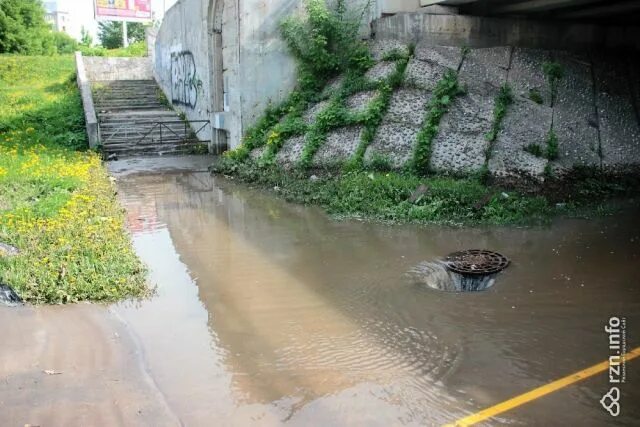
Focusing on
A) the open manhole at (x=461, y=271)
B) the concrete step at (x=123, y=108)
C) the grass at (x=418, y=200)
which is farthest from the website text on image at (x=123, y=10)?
Result: the open manhole at (x=461, y=271)

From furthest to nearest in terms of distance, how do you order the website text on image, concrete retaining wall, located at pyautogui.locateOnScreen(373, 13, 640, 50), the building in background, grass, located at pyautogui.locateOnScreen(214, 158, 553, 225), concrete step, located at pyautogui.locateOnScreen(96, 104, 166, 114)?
the building in background
the website text on image
concrete step, located at pyautogui.locateOnScreen(96, 104, 166, 114)
concrete retaining wall, located at pyautogui.locateOnScreen(373, 13, 640, 50)
grass, located at pyautogui.locateOnScreen(214, 158, 553, 225)

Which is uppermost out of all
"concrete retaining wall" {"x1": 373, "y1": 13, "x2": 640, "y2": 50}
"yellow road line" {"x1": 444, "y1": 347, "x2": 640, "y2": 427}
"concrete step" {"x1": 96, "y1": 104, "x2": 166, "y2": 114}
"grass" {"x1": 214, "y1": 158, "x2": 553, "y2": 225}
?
"concrete retaining wall" {"x1": 373, "y1": 13, "x2": 640, "y2": 50}

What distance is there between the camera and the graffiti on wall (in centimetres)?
2111

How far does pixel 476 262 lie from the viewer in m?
8.05

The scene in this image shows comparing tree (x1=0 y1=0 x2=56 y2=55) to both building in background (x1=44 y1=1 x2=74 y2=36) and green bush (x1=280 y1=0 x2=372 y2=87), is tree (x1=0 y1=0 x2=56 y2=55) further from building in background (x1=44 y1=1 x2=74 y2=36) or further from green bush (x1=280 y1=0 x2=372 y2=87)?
building in background (x1=44 y1=1 x2=74 y2=36)

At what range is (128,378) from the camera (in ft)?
16.5

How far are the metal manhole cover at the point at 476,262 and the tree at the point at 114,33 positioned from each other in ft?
150

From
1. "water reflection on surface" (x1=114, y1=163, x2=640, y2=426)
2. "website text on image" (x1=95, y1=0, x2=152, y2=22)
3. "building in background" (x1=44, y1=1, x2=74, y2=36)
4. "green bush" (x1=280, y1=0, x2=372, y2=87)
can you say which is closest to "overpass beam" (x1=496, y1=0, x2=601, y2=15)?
"green bush" (x1=280, y1=0, x2=372, y2=87)

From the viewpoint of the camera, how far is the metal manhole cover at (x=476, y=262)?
7735 millimetres

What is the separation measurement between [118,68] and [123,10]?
1698cm

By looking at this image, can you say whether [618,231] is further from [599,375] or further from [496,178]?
[599,375]

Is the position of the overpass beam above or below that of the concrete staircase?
above

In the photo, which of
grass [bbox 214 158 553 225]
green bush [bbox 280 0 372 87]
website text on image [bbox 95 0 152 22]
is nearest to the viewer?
grass [bbox 214 158 553 225]

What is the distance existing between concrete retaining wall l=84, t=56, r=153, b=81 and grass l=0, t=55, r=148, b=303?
8195mm
